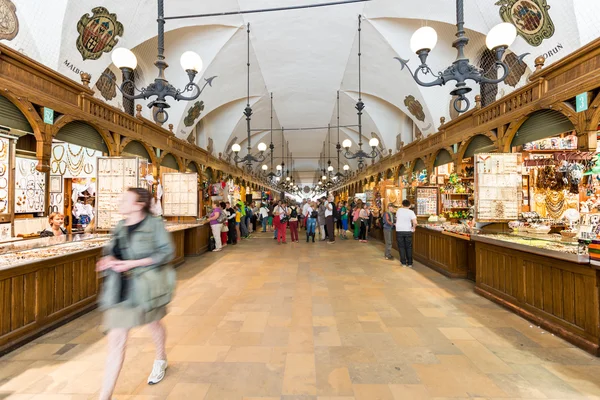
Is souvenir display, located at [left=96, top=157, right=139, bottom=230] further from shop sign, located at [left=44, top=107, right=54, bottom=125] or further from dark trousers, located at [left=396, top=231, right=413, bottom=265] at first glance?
dark trousers, located at [left=396, top=231, right=413, bottom=265]

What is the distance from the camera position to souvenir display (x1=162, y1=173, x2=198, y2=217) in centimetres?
843

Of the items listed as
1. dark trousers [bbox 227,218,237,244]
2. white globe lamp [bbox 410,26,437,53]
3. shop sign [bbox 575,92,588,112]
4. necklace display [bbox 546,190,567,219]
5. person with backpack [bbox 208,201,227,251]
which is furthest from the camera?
dark trousers [bbox 227,218,237,244]

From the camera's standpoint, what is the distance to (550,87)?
16.9 ft

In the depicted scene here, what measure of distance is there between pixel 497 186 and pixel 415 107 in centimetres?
583

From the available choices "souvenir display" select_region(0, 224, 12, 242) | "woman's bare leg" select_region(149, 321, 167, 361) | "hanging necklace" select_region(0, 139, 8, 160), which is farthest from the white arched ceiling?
"woman's bare leg" select_region(149, 321, 167, 361)

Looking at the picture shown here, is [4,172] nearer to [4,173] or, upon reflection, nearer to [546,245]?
[4,173]

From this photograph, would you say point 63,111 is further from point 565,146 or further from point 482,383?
point 565,146

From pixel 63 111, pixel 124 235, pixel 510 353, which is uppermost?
pixel 63 111

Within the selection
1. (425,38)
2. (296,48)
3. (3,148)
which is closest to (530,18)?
(425,38)

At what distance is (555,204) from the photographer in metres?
6.20

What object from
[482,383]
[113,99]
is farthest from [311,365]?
[113,99]

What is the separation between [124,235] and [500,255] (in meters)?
4.51

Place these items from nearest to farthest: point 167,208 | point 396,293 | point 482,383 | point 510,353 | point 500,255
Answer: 1. point 482,383
2. point 510,353
3. point 500,255
4. point 396,293
5. point 167,208

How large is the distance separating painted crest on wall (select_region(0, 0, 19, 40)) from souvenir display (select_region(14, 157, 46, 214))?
7.52ft
